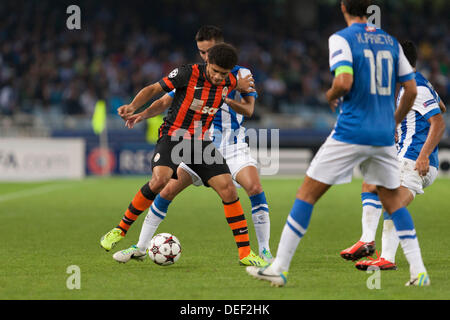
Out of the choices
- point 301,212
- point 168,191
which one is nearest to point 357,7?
point 301,212

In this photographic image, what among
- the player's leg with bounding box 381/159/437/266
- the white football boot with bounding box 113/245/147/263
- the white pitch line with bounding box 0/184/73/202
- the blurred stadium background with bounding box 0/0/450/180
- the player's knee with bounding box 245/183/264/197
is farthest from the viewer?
the blurred stadium background with bounding box 0/0/450/180

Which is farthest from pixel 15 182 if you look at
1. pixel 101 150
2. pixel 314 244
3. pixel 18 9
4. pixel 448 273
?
pixel 448 273

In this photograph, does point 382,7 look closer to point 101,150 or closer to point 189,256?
point 101,150

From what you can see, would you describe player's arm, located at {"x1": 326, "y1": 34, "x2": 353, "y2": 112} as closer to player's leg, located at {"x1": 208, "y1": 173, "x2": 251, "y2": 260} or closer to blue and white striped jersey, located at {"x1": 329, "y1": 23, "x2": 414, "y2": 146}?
blue and white striped jersey, located at {"x1": 329, "y1": 23, "x2": 414, "y2": 146}

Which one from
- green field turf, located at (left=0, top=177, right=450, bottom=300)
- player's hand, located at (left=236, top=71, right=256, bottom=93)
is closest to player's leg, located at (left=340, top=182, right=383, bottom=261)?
green field turf, located at (left=0, top=177, right=450, bottom=300)

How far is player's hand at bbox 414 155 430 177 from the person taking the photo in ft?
22.2

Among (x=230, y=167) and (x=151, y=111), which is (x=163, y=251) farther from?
(x=151, y=111)

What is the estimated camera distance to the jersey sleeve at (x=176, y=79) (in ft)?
22.6

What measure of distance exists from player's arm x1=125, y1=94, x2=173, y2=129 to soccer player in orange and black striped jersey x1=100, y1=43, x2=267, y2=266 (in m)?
0.11

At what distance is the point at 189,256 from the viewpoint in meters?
7.79

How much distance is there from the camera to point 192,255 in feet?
25.8

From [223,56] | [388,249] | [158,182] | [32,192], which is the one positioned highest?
[223,56]

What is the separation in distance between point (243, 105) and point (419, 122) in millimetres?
1601
